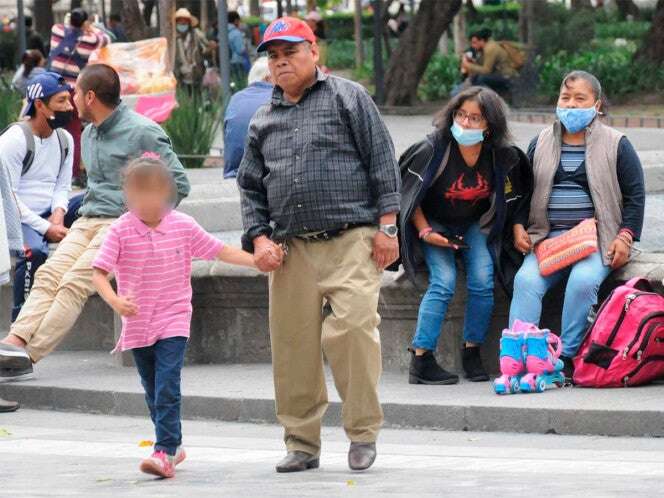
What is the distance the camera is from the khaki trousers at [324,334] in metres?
6.64

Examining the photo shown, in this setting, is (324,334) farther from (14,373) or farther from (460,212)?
(14,373)

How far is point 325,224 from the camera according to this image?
6621mm

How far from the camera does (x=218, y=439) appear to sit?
795cm

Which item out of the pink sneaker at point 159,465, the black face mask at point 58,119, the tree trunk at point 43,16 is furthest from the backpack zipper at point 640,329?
the tree trunk at point 43,16

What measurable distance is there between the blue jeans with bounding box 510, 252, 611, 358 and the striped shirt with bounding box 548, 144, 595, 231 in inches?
10.4

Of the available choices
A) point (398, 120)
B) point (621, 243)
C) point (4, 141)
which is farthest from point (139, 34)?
point (621, 243)

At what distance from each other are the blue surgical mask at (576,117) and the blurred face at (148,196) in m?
2.65

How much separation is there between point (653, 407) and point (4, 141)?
4.25m

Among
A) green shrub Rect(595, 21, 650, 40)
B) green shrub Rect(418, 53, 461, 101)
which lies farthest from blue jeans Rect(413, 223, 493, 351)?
green shrub Rect(595, 21, 650, 40)

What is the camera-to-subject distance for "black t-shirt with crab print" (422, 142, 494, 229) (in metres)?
8.60

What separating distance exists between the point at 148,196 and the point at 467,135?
2.27m

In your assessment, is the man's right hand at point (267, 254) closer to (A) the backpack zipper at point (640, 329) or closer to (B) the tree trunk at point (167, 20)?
(A) the backpack zipper at point (640, 329)

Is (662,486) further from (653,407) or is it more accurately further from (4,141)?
(4,141)

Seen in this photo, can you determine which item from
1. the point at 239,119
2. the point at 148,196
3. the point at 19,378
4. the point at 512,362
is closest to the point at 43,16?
the point at 19,378
